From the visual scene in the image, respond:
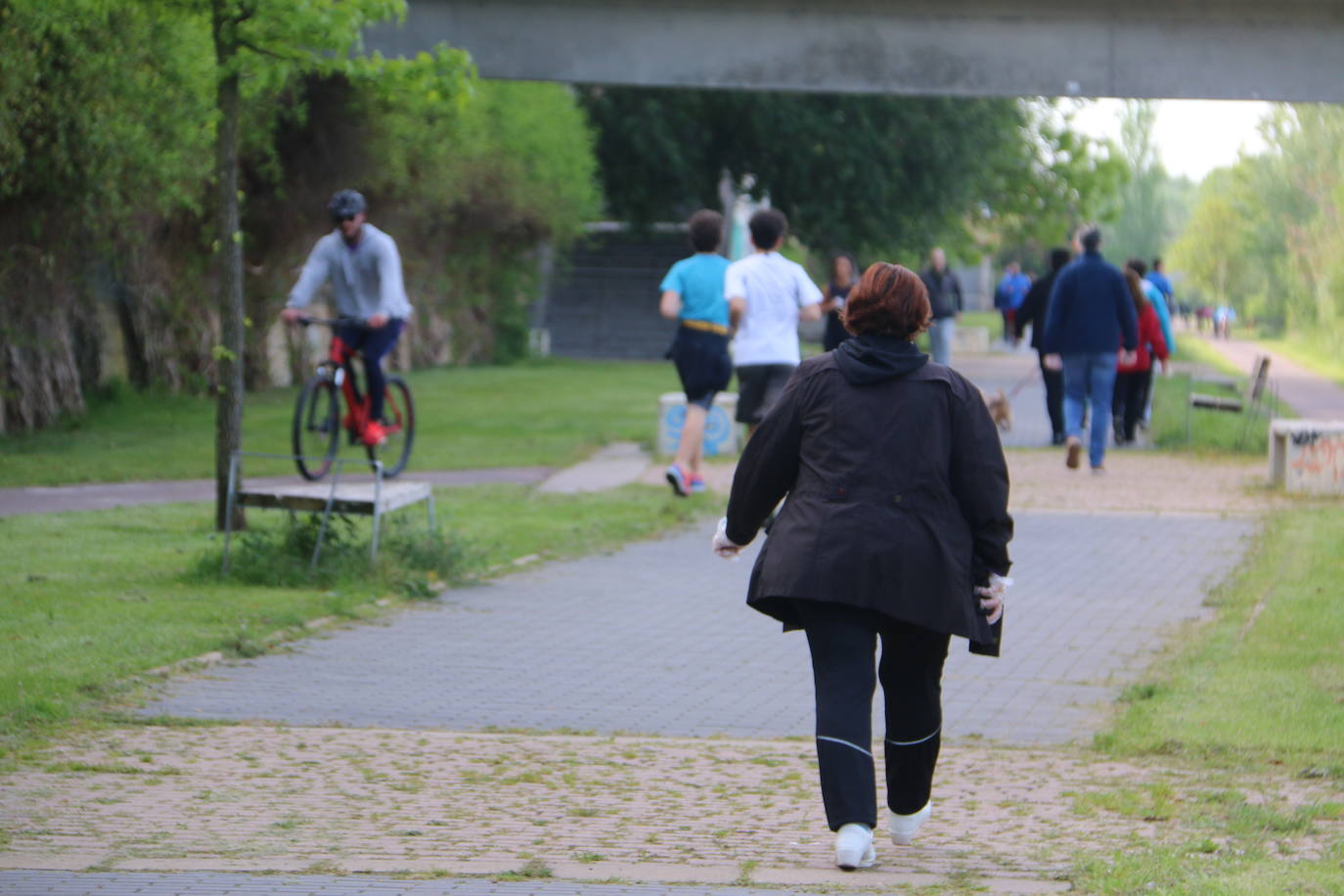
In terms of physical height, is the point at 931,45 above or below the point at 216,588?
above

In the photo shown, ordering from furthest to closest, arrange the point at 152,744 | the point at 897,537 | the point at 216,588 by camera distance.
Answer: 1. the point at 216,588
2. the point at 152,744
3. the point at 897,537

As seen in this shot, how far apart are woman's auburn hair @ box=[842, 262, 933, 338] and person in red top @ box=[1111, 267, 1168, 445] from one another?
13.1 meters

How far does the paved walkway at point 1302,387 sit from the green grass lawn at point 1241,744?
13.2 meters

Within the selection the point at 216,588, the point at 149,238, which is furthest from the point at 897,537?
the point at 149,238

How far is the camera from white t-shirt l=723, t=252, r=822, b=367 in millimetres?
11758

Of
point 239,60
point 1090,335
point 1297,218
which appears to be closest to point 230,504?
point 239,60

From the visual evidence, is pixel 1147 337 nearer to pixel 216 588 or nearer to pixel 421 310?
pixel 216 588

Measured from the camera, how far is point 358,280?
11.8 m

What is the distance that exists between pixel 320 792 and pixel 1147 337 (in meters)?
13.7

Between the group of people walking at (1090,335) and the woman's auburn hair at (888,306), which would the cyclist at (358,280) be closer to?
the group of people walking at (1090,335)

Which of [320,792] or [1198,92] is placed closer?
[320,792]

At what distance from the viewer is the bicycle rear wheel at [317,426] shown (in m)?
11.9

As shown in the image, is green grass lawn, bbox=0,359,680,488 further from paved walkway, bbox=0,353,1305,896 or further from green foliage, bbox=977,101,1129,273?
green foliage, bbox=977,101,1129,273

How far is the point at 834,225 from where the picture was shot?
3594cm
